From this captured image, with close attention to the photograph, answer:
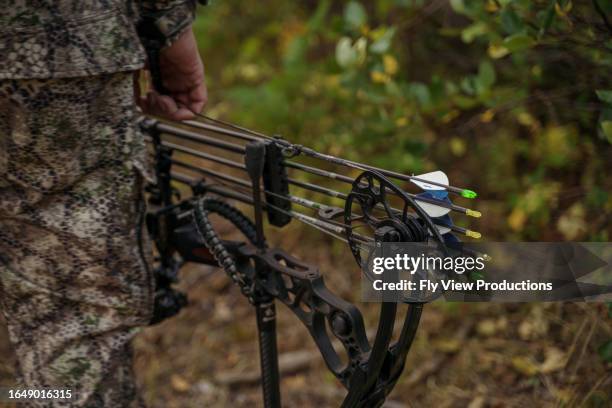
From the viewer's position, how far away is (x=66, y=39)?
135cm

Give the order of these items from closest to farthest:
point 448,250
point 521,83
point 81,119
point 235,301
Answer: point 448,250, point 81,119, point 521,83, point 235,301

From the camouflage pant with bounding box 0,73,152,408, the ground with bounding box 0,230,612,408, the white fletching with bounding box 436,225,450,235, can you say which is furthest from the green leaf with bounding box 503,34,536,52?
the camouflage pant with bounding box 0,73,152,408

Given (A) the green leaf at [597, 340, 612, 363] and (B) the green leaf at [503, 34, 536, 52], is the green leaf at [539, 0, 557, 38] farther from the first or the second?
(A) the green leaf at [597, 340, 612, 363]

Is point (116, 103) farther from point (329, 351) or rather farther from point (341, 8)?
point (341, 8)

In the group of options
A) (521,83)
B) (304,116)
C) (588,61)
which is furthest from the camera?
(304,116)

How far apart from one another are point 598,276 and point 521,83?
3.51 ft

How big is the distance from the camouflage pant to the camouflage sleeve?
0.18 m

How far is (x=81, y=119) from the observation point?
1423 mm

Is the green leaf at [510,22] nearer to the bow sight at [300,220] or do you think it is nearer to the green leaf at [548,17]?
the green leaf at [548,17]

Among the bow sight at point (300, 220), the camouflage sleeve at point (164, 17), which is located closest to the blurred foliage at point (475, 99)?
the bow sight at point (300, 220)

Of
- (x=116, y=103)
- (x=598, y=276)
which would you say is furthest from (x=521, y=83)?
(x=116, y=103)

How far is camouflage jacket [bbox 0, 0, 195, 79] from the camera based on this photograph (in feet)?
4.34

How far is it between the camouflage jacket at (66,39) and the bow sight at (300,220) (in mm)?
292

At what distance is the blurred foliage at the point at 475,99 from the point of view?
7.02 feet
